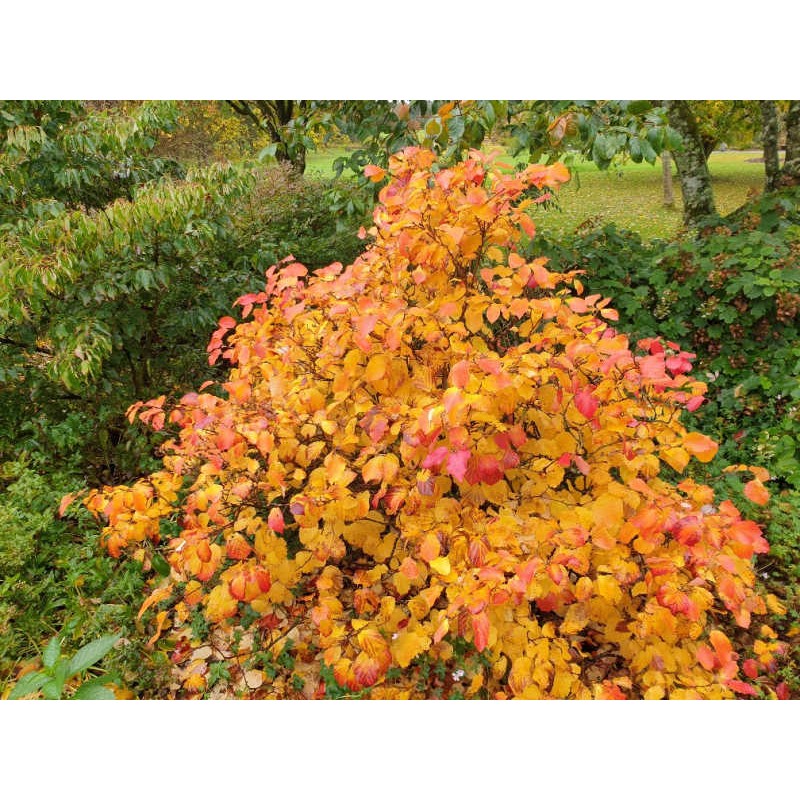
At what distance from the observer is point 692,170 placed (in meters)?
4.56

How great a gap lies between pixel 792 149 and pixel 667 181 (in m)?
1.67

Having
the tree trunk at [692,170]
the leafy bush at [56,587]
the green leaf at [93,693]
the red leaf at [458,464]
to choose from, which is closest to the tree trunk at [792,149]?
the tree trunk at [692,170]

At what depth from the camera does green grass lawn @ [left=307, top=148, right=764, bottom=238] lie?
4578 mm

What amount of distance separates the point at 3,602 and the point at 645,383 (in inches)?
95.2

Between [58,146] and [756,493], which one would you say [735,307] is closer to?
[756,493]

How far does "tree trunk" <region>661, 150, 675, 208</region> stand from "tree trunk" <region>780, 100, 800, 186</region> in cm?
142

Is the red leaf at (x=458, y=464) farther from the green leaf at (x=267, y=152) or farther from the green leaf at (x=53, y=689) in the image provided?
the green leaf at (x=267, y=152)

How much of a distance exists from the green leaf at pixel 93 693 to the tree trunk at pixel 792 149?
4.77 meters

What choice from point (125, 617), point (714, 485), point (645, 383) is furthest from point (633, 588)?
point (125, 617)

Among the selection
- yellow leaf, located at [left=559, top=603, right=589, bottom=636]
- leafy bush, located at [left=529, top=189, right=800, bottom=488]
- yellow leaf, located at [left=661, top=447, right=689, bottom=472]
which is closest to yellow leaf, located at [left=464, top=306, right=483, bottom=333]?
yellow leaf, located at [left=661, top=447, right=689, bottom=472]

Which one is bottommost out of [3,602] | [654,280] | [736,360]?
[3,602]

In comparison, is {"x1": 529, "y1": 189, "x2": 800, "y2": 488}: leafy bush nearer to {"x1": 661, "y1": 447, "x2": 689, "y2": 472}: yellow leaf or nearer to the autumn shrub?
the autumn shrub
